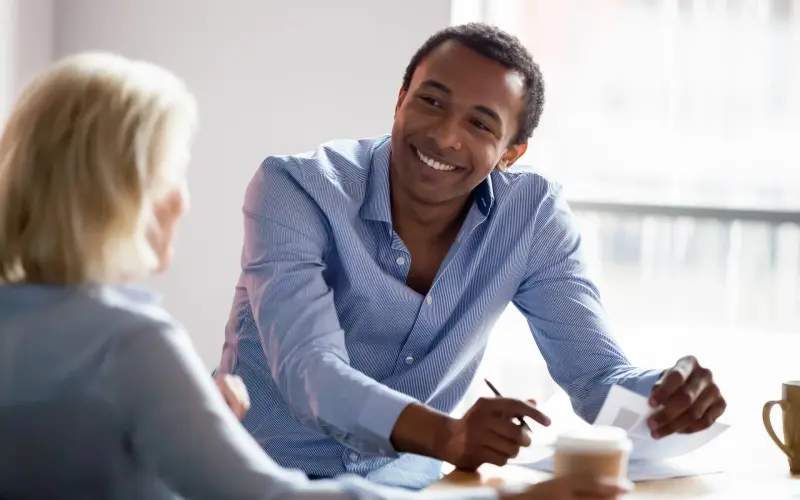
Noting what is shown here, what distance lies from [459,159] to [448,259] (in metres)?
0.19

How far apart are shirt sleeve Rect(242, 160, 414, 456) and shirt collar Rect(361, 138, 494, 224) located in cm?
10

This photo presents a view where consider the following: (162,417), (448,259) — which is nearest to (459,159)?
(448,259)

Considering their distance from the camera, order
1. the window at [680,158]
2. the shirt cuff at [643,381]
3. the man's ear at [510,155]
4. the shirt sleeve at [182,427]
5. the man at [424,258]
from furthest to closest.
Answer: the window at [680,158], the man's ear at [510,155], the man at [424,258], the shirt cuff at [643,381], the shirt sleeve at [182,427]

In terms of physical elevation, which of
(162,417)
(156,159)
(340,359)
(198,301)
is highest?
(156,159)

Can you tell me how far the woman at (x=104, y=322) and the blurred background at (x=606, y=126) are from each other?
106 inches

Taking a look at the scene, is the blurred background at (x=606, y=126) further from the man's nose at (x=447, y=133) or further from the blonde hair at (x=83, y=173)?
the blonde hair at (x=83, y=173)

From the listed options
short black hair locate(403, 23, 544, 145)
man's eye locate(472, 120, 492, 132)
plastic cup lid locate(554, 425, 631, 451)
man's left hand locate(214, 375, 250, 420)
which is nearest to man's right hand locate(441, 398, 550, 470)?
plastic cup lid locate(554, 425, 631, 451)

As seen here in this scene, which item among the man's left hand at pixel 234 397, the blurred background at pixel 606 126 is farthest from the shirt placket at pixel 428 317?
the blurred background at pixel 606 126

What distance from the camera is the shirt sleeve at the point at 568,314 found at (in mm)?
1994

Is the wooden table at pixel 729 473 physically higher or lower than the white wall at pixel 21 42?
lower

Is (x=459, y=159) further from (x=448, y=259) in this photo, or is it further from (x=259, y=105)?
(x=259, y=105)

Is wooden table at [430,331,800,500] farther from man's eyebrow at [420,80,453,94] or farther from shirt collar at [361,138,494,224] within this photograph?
man's eyebrow at [420,80,453,94]

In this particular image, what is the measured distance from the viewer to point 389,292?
2.00 meters

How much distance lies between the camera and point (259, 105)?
3898 mm
